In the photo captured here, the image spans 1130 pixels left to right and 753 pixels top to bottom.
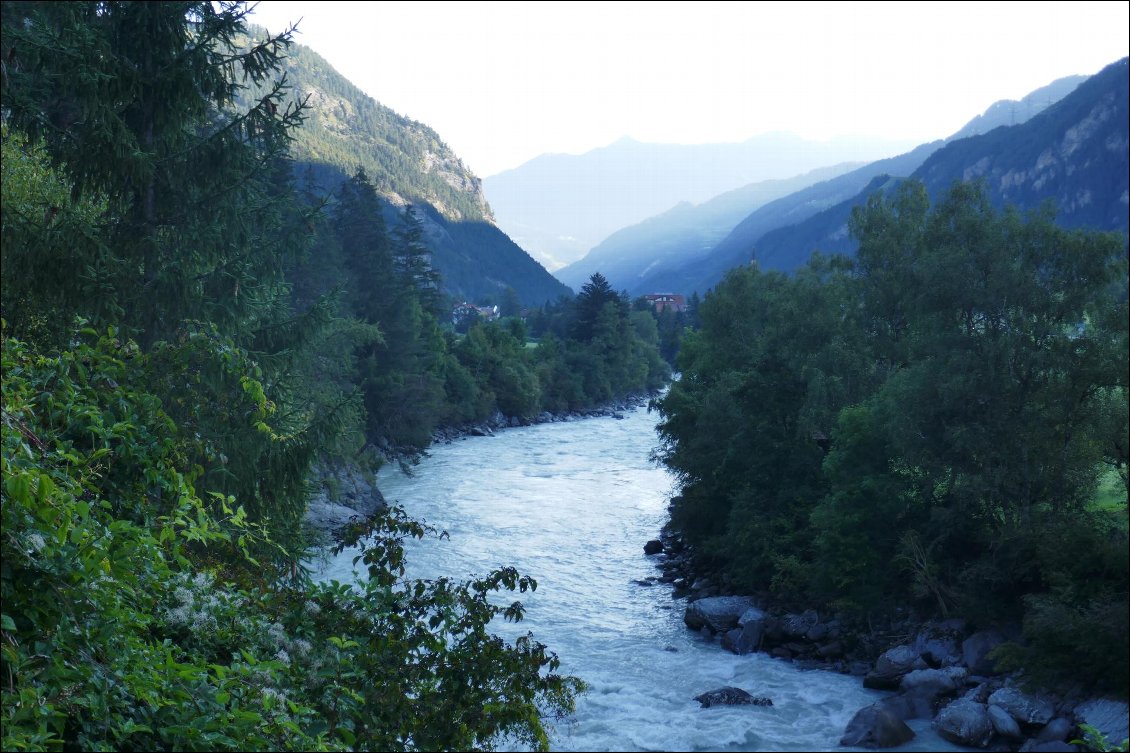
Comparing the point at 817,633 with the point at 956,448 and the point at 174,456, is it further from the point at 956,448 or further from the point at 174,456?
the point at 174,456

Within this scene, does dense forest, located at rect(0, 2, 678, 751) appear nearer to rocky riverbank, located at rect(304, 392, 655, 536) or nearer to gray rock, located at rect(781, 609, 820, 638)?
rocky riverbank, located at rect(304, 392, 655, 536)

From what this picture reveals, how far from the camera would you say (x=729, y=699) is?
59.3 ft

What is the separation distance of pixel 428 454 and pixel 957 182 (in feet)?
108

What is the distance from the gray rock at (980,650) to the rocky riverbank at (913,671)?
2 cm

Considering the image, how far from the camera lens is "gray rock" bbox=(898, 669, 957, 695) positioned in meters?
17.9

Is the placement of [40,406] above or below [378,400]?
above

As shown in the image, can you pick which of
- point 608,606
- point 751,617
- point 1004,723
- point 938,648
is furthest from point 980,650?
point 608,606

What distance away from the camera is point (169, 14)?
1170 centimetres

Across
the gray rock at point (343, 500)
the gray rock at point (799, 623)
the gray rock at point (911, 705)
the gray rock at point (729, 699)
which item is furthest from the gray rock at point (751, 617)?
the gray rock at point (343, 500)

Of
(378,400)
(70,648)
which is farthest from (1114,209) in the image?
(70,648)

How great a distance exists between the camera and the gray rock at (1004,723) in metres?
15.9

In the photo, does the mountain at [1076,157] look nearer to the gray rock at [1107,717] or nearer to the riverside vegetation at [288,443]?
the riverside vegetation at [288,443]

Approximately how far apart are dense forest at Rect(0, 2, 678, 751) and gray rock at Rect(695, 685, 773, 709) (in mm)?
6241

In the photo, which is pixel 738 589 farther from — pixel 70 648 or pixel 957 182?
pixel 70 648
